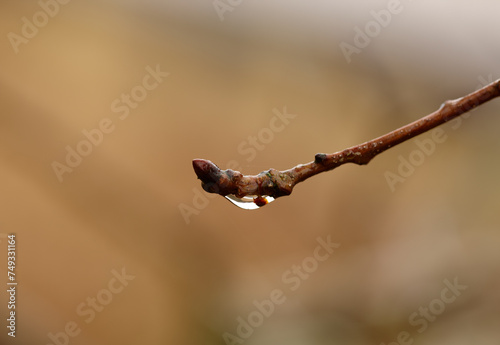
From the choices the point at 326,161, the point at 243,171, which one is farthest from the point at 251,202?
the point at 243,171

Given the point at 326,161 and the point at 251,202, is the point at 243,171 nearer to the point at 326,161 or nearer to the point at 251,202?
the point at 251,202

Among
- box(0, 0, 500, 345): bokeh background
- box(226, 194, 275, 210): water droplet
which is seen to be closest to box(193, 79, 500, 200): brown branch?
box(226, 194, 275, 210): water droplet

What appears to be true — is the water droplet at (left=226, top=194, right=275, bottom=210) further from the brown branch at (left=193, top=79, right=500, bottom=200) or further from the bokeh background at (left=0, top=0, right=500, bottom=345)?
the bokeh background at (left=0, top=0, right=500, bottom=345)

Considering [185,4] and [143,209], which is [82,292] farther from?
[185,4]

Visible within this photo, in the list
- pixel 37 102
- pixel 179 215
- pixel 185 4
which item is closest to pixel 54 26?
pixel 37 102

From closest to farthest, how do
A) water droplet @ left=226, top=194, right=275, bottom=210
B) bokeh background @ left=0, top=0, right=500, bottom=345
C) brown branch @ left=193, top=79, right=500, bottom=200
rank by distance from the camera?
brown branch @ left=193, top=79, right=500, bottom=200
water droplet @ left=226, top=194, right=275, bottom=210
bokeh background @ left=0, top=0, right=500, bottom=345

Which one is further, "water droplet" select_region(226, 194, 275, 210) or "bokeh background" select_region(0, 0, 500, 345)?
"bokeh background" select_region(0, 0, 500, 345)
